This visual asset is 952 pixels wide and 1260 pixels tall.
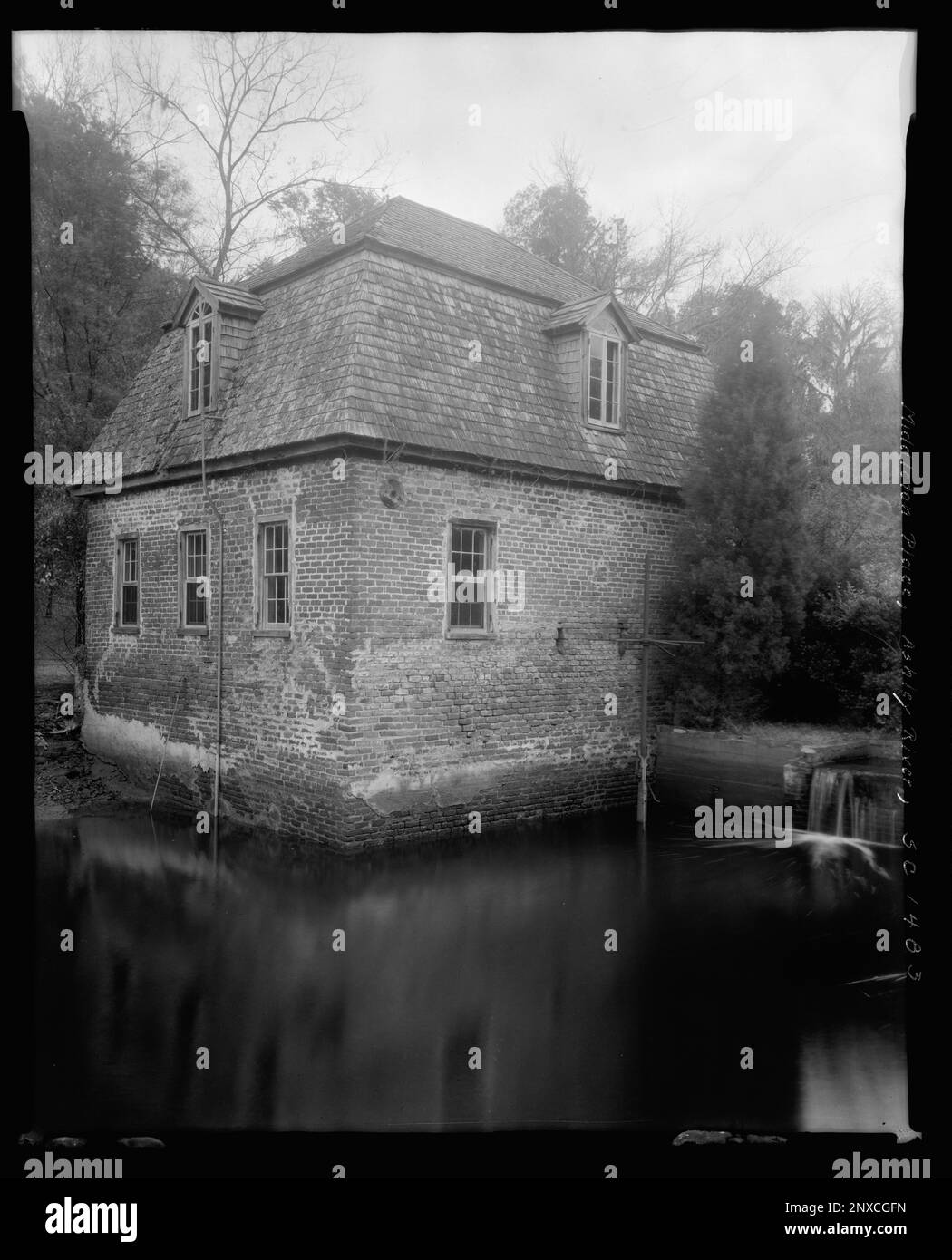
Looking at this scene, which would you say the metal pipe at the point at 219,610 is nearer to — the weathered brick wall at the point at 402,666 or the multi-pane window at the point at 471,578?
the weathered brick wall at the point at 402,666

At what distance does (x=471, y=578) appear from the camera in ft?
30.9

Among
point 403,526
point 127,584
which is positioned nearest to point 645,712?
point 403,526

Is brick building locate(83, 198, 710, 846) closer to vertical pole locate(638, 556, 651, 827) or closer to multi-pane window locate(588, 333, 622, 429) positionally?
multi-pane window locate(588, 333, 622, 429)

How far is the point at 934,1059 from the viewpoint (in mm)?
5180

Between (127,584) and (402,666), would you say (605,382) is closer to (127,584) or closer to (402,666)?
(402,666)

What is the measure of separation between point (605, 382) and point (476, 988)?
7.10 metres

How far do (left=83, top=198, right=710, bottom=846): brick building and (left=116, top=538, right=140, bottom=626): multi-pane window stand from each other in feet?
2.46

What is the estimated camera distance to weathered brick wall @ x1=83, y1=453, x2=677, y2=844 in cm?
850

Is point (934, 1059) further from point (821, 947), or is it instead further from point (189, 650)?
point (189, 650)

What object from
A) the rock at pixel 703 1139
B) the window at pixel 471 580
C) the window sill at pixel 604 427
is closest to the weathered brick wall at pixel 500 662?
the window at pixel 471 580

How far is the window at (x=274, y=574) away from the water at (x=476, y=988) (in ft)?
8.27

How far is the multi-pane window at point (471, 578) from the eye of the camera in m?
9.23
